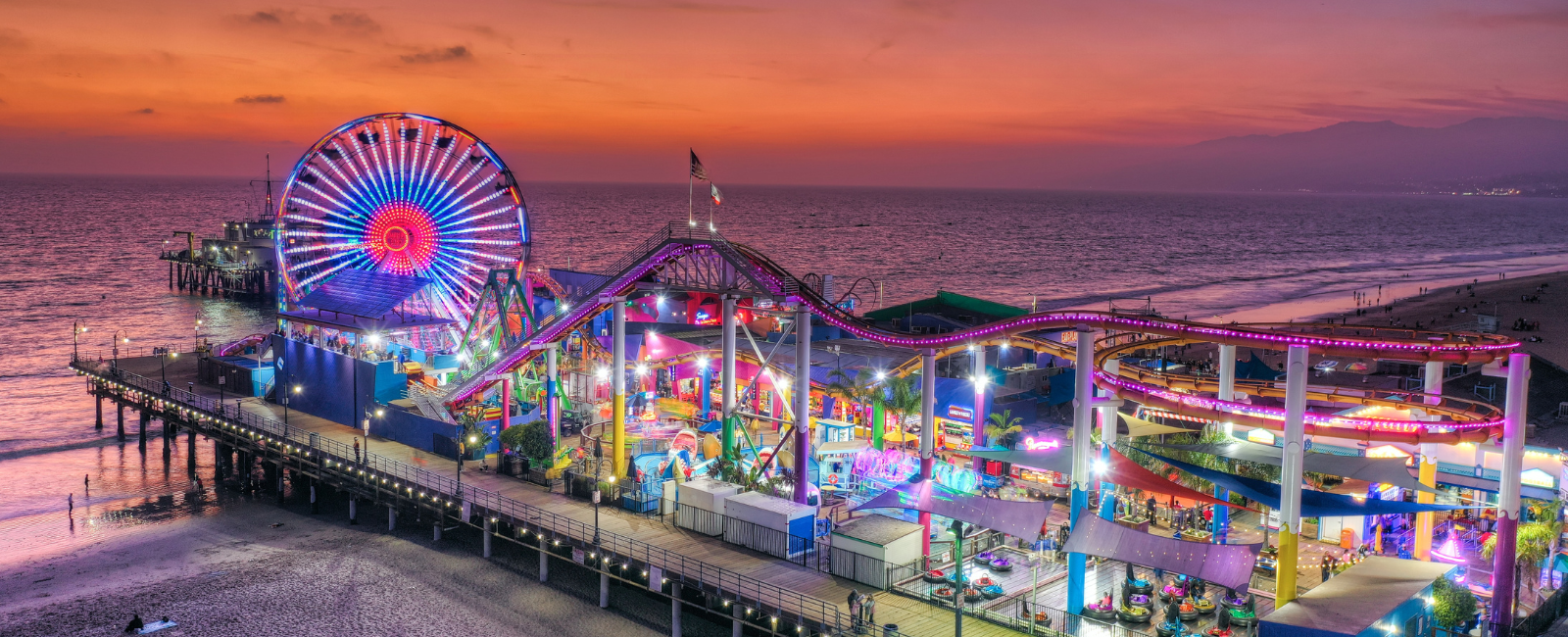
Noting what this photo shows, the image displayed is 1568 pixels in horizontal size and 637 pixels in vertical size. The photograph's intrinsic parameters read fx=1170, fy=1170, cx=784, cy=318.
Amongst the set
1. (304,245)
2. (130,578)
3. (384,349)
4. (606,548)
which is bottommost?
(130,578)

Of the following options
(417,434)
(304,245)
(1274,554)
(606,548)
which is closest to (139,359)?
(304,245)

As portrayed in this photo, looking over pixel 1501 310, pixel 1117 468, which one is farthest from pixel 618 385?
pixel 1501 310

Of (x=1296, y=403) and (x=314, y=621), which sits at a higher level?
(x=1296, y=403)

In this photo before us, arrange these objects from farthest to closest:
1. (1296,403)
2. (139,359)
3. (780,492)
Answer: (139,359) < (780,492) < (1296,403)

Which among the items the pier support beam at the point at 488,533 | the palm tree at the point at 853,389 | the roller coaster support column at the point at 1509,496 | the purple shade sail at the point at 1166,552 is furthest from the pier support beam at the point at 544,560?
the roller coaster support column at the point at 1509,496

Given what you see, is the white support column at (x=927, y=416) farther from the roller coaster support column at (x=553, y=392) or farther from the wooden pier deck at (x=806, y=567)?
the roller coaster support column at (x=553, y=392)

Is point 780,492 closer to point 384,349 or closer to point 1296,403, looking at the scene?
point 1296,403

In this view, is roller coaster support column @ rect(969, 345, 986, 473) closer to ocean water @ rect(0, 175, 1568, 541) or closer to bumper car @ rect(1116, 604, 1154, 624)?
bumper car @ rect(1116, 604, 1154, 624)
